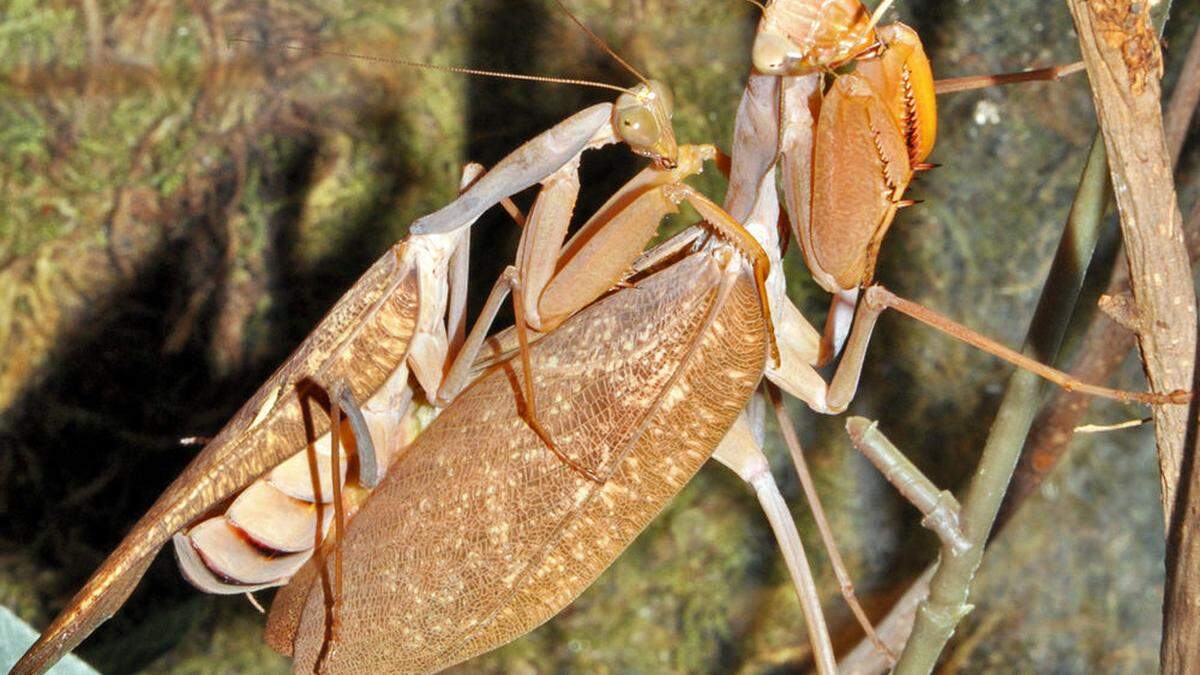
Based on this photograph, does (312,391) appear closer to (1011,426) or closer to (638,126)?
(638,126)

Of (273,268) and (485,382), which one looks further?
(273,268)

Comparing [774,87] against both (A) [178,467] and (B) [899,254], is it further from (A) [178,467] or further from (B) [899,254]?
(A) [178,467]

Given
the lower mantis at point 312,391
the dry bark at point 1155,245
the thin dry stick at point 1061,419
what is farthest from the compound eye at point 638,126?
the thin dry stick at point 1061,419

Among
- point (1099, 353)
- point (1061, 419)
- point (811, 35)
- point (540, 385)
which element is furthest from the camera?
point (1061, 419)

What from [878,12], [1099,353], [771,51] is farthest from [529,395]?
[1099,353]

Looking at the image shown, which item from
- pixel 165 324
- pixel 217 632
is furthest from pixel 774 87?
pixel 217 632

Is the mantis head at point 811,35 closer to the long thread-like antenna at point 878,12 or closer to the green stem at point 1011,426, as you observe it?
the long thread-like antenna at point 878,12
